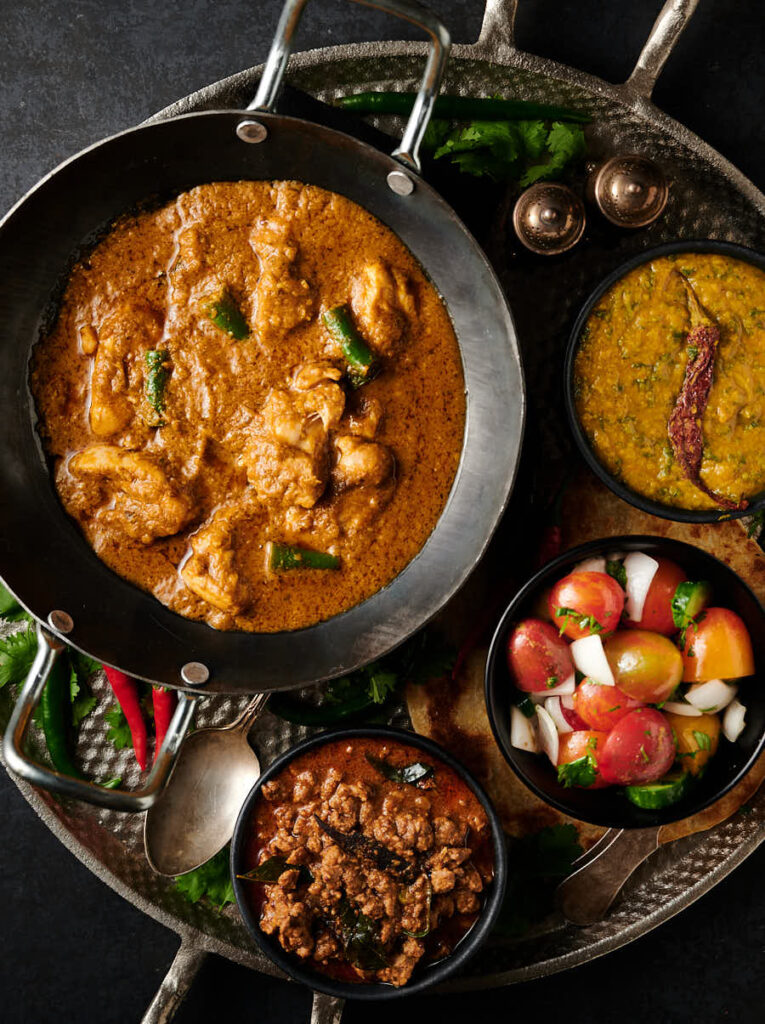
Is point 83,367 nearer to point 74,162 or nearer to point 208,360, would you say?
point 208,360

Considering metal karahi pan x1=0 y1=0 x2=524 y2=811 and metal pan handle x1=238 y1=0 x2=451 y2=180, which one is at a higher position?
metal pan handle x1=238 y1=0 x2=451 y2=180

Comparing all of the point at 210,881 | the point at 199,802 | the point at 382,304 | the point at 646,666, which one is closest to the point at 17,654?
the point at 199,802

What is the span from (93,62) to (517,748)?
357 centimetres

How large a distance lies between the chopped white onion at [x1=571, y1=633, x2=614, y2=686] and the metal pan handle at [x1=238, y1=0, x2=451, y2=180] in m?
1.89

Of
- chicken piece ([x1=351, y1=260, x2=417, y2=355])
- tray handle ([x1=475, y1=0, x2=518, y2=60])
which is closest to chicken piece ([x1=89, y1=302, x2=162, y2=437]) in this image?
chicken piece ([x1=351, y1=260, x2=417, y2=355])

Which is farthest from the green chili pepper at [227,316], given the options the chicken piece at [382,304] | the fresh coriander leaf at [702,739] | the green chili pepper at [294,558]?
the fresh coriander leaf at [702,739]

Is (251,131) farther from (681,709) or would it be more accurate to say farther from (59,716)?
(681,709)

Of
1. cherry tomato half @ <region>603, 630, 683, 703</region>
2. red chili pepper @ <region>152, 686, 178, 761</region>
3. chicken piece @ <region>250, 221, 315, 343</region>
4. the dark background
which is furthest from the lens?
the dark background

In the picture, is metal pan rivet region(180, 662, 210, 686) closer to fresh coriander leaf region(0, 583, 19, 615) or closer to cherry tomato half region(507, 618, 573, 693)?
fresh coriander leaf region(0, 583, 19, 615)

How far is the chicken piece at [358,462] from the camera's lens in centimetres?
311

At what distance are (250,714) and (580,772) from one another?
1.39 metres

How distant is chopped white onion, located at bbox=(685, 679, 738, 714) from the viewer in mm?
3438

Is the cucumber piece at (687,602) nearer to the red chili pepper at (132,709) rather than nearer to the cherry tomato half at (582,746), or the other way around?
the cherry tomato half at (582,746)

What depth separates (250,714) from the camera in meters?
3.64
